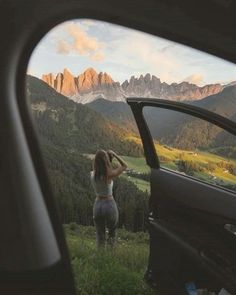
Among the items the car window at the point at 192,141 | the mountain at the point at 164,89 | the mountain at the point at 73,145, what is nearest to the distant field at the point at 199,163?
the car window at the point at 192,141

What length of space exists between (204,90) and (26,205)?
2.07 ft

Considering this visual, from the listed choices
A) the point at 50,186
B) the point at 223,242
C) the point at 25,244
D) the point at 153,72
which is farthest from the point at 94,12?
the point at 223,242

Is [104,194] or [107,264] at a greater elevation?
[104,194]

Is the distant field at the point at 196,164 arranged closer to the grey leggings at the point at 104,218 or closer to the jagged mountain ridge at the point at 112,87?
the grey leggings at the point at 104,218

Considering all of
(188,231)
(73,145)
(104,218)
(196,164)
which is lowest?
(188,231)

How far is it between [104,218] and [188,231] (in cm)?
58

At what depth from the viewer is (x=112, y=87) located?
53.6 inches

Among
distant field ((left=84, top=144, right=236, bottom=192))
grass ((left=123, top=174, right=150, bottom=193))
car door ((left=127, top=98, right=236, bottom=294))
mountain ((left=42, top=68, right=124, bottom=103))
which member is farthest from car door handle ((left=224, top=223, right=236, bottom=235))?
mountain ((left=42, top=68, right=124, bottom=103))

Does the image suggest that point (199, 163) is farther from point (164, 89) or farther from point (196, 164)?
point (164, 89)

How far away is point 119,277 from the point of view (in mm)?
1485

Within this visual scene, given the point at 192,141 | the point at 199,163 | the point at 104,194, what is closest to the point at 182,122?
the point at 192,141

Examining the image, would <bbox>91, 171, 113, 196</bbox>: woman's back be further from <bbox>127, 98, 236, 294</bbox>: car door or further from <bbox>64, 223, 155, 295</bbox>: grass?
<bbox>127, 98, 236, 294</bbox>: car door

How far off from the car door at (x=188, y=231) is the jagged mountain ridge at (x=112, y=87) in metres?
0.28

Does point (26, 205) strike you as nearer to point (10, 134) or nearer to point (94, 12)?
point (10, 134)
